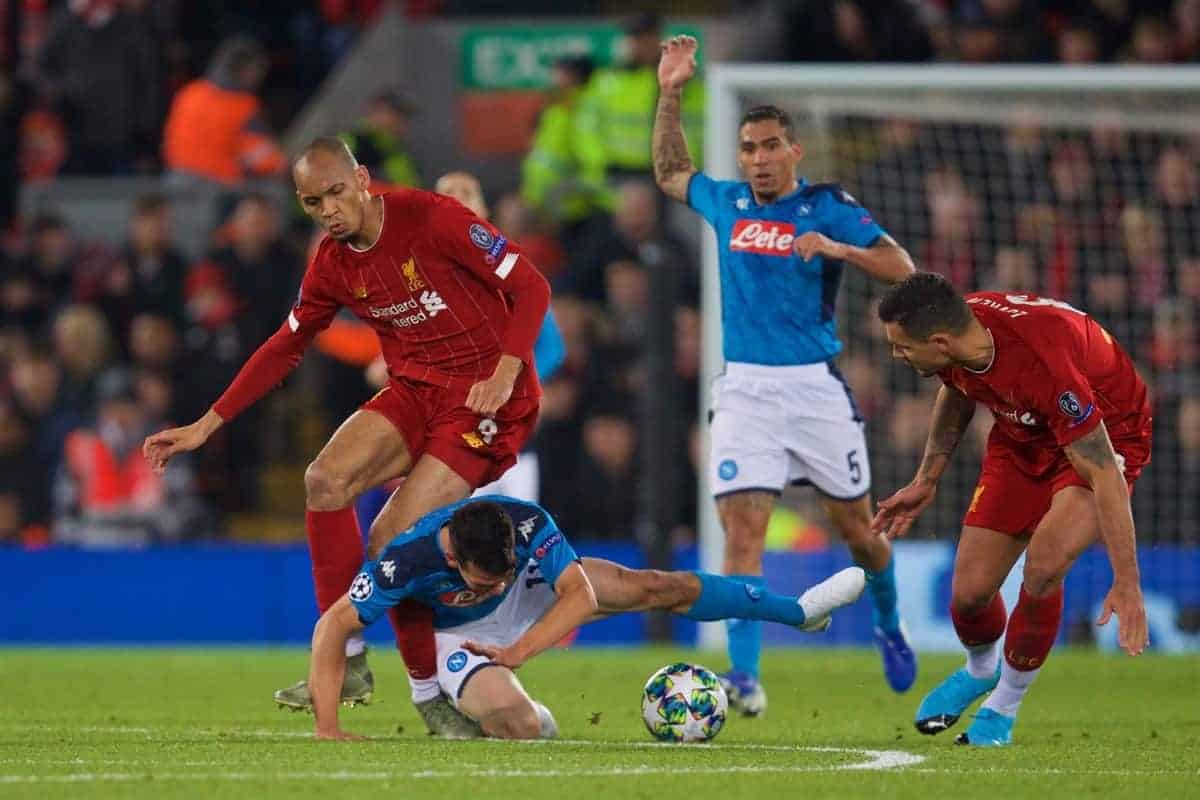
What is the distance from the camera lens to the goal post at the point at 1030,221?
14.0m

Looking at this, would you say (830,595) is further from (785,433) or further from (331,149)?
(331,149)

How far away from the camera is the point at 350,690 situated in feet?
26.6

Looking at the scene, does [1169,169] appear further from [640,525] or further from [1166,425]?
[640,525]

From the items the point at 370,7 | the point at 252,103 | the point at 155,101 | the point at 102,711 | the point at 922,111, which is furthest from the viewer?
the point at 370,7

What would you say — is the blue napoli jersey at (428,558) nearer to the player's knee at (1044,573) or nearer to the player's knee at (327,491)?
the player's knee at (327,491)

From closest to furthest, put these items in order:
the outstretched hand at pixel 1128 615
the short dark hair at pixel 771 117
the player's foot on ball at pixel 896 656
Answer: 1. the outstretched hand at pixel 1128 615
2. the short dark hair at pixel 771 117
3. the player's foot on ball at pixel 896 656

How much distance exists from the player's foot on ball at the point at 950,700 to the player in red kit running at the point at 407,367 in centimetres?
168

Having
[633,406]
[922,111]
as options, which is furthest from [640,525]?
[922,111]

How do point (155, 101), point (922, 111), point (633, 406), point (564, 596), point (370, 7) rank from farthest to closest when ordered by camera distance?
point (370, 7) → point (155, 101) → point (633, 406) → point (922, 111) → point (564, 596)

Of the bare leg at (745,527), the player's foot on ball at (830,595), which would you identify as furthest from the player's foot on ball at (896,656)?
the player's foot on ball at (830,595)

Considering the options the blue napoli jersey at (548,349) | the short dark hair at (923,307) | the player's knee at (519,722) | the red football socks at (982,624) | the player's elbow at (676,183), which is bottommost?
the player's knee at (519,722)

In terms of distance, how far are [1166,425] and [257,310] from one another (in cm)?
608

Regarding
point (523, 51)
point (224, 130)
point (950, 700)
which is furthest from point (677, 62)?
point (523, 51)

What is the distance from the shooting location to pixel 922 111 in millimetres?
13859
